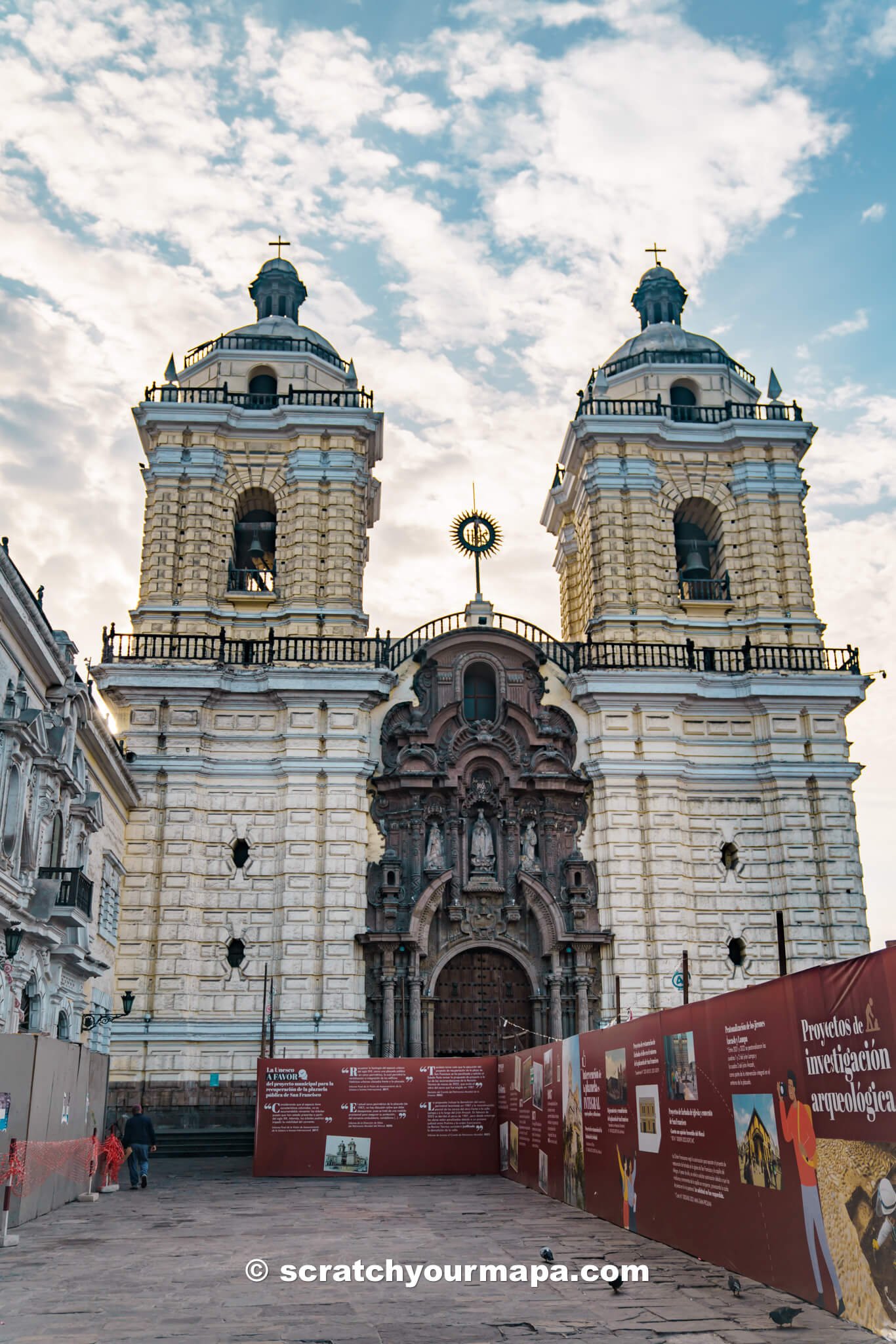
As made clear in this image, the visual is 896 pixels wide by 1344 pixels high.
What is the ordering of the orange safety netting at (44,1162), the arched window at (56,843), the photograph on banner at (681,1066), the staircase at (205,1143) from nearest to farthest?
the photograph on banner at (681,1066)
the orange safety netting at (44,1162)
the arched window at (56,843)
the staircase at (205,1143)

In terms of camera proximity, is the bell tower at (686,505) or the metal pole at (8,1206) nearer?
the metal pole at (8,1206)

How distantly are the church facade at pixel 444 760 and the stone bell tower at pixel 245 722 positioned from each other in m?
0.07

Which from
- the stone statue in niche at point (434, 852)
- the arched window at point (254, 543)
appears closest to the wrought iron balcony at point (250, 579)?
the arched window at point (254, 543)

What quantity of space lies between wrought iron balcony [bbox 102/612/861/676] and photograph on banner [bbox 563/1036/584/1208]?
1536 centimetres

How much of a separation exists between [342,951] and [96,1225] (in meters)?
13.3

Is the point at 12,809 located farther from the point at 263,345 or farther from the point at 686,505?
the point at 686,505

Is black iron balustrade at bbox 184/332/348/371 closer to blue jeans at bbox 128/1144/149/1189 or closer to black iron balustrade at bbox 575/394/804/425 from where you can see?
black iron balustrade at bbox 575/394/804/425

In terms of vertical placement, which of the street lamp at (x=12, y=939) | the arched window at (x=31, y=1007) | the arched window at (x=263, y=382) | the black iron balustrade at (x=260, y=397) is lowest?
the arched window at (x=31, y=1007)

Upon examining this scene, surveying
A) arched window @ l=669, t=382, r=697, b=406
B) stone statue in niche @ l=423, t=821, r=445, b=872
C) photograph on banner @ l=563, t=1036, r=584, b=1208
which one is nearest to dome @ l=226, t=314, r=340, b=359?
arched window @ l=669, t=382, r=697, b=406

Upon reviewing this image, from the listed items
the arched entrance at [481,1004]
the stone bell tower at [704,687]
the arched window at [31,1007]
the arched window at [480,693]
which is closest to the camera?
the arched window at [31,1007]

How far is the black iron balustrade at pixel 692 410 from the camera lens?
34.8 meters

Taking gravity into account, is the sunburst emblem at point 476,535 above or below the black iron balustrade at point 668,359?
below

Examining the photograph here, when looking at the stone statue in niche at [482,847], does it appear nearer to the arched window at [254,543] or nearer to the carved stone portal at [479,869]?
the carved stone portal at [479,869]

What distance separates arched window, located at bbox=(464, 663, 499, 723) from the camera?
105ft
